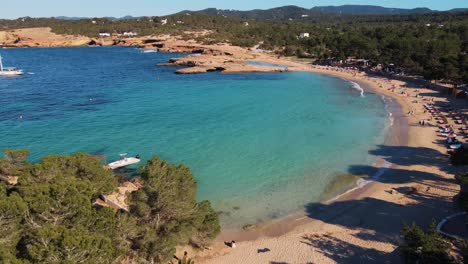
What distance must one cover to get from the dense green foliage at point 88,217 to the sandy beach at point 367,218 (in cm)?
320

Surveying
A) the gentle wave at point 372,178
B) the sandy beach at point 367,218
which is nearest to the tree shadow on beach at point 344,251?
the sandy beach at point 367,218

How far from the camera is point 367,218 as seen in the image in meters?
23.4

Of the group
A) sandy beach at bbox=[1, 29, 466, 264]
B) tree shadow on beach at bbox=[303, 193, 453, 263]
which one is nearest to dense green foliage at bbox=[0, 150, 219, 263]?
sandy beach at bbox=[1, 29, 466, 264]

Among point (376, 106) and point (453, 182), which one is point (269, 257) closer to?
point (453, 182)

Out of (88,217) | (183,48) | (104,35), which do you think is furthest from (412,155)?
(104,35)

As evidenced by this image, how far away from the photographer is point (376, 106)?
2142 inches

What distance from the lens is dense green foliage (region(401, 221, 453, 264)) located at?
15.6 metres

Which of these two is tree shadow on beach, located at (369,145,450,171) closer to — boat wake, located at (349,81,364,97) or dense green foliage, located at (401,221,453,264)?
dense green foliage, located at (401,221,453,264)

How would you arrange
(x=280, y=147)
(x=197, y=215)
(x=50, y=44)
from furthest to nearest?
1. (x=50, y=44)
2. (x=280, y=147)
3. (x=197, y=215)

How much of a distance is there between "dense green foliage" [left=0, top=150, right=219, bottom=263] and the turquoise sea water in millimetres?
6550

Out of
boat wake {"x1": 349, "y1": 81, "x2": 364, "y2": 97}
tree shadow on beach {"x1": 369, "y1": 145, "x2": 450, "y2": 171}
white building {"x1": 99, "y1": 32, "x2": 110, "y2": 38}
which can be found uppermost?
white building {"x1": 99, "y1": 32, "x2": 110, "y2": 38}

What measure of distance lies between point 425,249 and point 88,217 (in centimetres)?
1415

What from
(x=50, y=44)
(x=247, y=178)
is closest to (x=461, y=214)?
(x=247, y=178)

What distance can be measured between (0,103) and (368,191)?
54.6m
